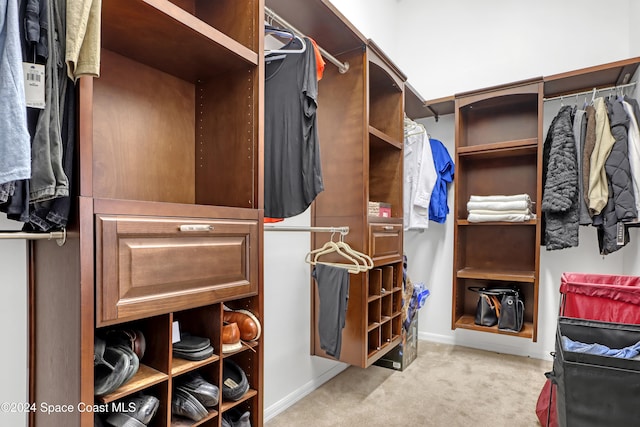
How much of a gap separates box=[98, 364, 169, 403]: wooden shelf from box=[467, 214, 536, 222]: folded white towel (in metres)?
2.50

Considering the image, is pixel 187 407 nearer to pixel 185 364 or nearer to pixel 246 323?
pixel 185 364

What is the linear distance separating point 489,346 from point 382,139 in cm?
225

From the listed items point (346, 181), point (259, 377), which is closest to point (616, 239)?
point (346, 181)

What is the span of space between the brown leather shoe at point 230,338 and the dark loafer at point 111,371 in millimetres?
331

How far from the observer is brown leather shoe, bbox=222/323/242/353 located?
48.7 inches

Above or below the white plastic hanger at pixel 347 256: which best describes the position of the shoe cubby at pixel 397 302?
below

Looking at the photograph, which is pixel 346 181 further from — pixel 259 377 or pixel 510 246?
pixel 510 246

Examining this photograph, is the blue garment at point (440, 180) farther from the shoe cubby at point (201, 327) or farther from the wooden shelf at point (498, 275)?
the shoe cubby at point (201, 327)

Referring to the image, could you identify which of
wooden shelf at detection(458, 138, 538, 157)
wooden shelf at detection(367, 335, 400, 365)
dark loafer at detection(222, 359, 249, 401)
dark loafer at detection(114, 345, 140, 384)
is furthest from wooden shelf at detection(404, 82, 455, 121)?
dark loafer at detection(114, 345, 140, 384)

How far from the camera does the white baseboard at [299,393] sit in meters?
2.12

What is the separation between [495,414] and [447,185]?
1908 millimetres

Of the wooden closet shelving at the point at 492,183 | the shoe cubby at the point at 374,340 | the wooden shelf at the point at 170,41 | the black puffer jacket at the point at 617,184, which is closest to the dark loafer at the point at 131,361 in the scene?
the wooden shelf at the point at 170,41

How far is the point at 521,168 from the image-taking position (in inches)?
120

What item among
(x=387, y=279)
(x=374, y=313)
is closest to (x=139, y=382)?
(x=374, y=313)
